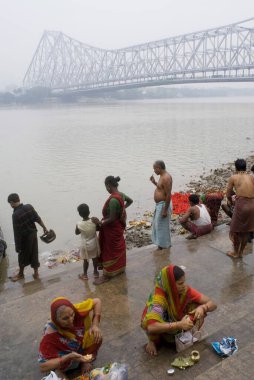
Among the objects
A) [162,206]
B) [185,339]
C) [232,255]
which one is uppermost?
[162,206]

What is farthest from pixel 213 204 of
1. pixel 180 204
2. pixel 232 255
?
pixel 180 204

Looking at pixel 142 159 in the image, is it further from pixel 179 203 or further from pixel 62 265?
pixel 62 265

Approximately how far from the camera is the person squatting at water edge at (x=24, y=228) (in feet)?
13.6

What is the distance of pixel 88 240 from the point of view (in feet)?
13.1

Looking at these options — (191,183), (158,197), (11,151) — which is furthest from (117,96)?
(158,197)

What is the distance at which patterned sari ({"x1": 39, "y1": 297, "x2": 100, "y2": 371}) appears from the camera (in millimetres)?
2418

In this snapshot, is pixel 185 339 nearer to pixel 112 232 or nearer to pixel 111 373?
pixel 111 373

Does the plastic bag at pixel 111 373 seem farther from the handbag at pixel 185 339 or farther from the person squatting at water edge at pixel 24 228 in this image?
the person squatting at water edge at pixel 24 228

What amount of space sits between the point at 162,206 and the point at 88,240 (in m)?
1.05

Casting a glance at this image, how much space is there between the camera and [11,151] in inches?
770

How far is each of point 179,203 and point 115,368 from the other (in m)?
5.89

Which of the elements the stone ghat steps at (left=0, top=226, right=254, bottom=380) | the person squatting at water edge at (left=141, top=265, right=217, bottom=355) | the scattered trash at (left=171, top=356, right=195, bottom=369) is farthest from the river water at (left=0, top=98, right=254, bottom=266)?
the scattered trash at (left=171, top=356, right=195, bottom=369)

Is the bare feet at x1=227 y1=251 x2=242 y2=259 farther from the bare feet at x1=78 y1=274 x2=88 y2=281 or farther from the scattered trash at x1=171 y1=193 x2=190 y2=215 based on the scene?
the scattered trash at x1=171 y1=193 x2=190 y2=215

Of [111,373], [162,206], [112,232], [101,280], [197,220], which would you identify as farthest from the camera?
[197,220]
